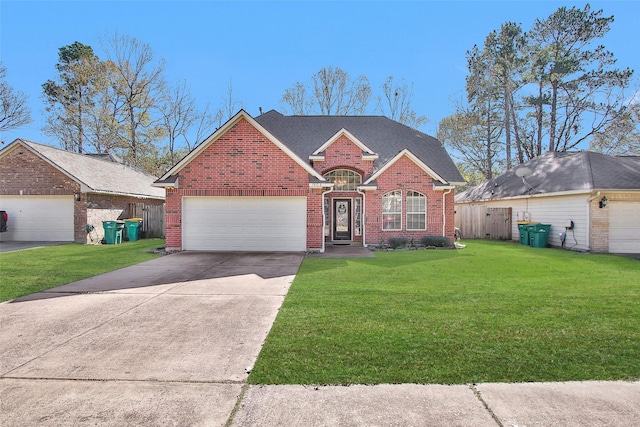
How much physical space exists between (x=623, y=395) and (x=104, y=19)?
33706 millimetres

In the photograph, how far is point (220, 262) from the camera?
33.8ft

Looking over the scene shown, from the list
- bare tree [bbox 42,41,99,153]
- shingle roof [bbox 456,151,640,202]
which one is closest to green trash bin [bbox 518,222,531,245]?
shingle roof [bbox 456,151,640,202]

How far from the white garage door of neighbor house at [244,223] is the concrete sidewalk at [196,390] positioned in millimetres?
7278

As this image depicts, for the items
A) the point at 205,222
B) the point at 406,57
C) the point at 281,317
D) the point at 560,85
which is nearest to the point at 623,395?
the point at 281,317

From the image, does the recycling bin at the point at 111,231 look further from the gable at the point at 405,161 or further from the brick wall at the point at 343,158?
the gable at the point at 405,161

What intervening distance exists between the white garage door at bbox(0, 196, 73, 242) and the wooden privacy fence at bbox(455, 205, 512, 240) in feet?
64.3

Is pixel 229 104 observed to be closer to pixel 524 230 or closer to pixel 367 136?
pixel 367 136

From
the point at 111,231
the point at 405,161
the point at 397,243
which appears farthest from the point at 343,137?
the point at 111,231

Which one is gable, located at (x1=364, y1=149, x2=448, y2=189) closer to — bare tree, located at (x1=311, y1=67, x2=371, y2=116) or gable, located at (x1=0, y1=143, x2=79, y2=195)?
gable, located at (x1=0, y1=143, x2=79, y2=195)

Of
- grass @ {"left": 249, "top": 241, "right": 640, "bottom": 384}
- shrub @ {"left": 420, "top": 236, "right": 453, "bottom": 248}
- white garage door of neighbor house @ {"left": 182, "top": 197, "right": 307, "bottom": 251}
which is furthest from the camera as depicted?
shrub @ {"left": 420, "top": 236, "right": 453, "bottom": 248}

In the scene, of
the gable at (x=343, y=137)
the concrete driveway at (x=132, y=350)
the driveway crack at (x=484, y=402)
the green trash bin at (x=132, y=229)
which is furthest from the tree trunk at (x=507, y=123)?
the driveway crack at (x=484, y=402)

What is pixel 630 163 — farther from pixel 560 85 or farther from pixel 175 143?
pixel 175 143

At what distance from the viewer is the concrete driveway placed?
9.34ft

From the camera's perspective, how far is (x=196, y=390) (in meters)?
3.12
